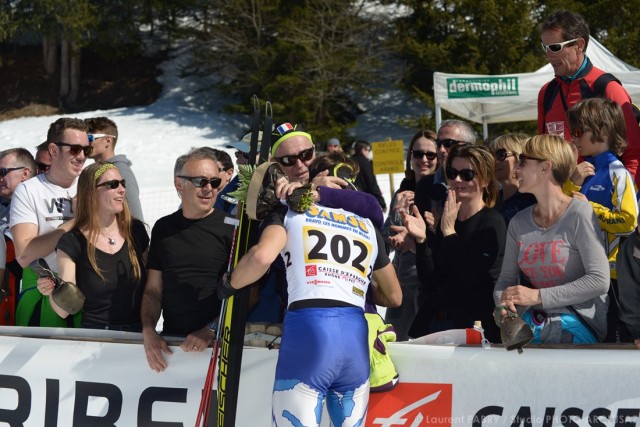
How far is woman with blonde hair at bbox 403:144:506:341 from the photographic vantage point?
426 centimetres

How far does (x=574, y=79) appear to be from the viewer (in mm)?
4809

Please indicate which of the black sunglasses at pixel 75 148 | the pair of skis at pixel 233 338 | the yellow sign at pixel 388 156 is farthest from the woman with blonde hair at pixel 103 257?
the yellow sign at pixel 388 156

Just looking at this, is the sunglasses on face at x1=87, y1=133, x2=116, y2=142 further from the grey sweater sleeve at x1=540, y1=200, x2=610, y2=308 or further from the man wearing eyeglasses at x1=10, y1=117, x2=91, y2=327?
the grey sweater sleeve at x1=540, y1=200, x2=610, y2=308

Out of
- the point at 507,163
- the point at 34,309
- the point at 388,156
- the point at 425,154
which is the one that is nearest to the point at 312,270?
the point at 507,163

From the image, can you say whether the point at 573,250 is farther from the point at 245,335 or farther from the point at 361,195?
the point at 245,335

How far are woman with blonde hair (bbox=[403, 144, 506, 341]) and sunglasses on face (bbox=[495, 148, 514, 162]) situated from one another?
1.42 feet

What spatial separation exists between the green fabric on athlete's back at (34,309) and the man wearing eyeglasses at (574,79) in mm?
3066

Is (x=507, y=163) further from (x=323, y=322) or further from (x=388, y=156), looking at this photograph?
(x=388, y=156)

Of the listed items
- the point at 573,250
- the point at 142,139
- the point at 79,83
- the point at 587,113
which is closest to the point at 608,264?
the point at 573,250

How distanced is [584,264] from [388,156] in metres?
8.82

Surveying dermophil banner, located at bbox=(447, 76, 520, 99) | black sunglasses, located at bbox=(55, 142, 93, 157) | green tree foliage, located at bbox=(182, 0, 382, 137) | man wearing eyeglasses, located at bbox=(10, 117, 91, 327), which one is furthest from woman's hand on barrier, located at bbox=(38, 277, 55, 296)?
green tree foliage, located at bbox=(182, 0, 382, 137)

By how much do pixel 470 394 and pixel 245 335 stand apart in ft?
3.71

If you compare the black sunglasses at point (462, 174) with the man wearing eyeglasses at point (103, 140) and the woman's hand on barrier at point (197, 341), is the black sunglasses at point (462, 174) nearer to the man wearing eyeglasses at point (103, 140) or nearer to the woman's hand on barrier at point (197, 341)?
the woman's hand on barrier at point (197, 341)

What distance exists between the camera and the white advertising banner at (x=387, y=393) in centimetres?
379
